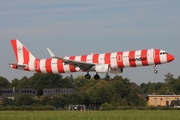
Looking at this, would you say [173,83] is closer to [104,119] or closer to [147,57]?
[147,57]

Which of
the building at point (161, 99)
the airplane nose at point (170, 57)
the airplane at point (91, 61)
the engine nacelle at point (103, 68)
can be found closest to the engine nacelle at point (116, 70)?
the airplane at point (91, 61)

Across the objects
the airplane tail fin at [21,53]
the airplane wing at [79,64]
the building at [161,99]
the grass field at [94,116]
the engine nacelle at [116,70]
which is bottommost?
the grass field at [94,116]

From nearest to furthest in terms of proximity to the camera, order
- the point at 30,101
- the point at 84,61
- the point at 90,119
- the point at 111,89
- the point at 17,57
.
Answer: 1. the point at 90,119
2. the point at 84,61
3. the point at 17,57
4. the point at 30,101
5. the point at 111,89

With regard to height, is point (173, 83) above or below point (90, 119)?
above

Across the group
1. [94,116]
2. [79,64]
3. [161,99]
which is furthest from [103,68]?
[161,99]

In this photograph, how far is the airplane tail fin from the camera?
89588 millimetres

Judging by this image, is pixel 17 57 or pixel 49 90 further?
pixel 49 90

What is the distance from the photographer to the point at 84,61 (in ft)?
270

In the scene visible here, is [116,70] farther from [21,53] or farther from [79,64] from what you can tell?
[21,53]

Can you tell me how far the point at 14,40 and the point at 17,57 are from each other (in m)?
3.06

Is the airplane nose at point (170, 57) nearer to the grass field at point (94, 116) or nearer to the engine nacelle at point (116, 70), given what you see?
the engine nacelle at point (116, 70)

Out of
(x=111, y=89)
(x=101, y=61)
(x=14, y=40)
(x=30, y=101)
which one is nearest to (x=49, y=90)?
(x=111, y=89)

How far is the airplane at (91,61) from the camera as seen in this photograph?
252ft

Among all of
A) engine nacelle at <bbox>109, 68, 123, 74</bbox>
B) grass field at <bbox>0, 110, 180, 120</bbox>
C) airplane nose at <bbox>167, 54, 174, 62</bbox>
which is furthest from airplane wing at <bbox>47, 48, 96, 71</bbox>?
grass field at <bbox>0, 110, 180, 120</bbox>
